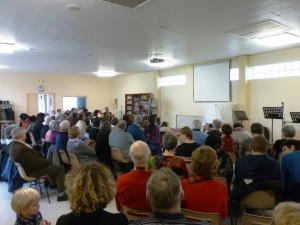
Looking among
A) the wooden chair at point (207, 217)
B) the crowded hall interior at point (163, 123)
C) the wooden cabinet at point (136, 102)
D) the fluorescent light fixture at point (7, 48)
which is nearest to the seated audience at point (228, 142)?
the crowded hall interior at point (163, 123)

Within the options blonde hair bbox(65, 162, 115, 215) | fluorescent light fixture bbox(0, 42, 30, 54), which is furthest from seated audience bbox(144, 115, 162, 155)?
blonde hair bbox(65, 162, 115, 215)

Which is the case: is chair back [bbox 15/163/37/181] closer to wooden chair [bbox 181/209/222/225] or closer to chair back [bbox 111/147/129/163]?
chair back [bbox 111/147/129/163]

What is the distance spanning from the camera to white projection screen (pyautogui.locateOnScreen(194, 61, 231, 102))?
9531mm

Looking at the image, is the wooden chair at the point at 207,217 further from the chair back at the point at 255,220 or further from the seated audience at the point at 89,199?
the seated audience at the point at 89,199

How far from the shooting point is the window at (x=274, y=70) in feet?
25.6

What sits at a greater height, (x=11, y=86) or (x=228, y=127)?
(x=11, y=86)

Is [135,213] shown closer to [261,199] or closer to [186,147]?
[261,199]

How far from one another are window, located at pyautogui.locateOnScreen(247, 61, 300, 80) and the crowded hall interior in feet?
0.11

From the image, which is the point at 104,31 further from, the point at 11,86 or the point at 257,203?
the point at 11,86

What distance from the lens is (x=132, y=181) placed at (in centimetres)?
238

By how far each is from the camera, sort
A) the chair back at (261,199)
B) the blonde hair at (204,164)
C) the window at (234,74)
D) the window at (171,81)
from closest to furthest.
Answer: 1. the blonde hair at (204,164)
2. the chair back at (261,199)
3. the window at (234,74)
4. the window at (171,81)

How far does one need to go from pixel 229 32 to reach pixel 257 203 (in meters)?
4.22

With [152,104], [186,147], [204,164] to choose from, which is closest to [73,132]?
[186,147]

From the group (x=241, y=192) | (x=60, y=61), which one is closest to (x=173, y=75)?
(x=60, y=61)
